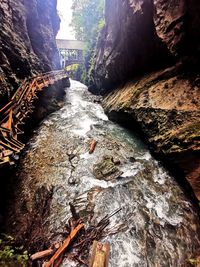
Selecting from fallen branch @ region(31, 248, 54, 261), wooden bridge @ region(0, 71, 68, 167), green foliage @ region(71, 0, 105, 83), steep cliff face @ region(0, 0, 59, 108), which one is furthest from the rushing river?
green foliage @ region(71, 0, 105, 83)

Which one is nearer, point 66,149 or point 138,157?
point 138,157

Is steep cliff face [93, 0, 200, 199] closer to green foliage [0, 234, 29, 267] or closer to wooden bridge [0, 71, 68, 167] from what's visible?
green foliage [0, 234, 29, 267]

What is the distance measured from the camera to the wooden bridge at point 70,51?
3791 cm

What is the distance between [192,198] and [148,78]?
242 inches

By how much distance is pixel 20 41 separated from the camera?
41.8 feet

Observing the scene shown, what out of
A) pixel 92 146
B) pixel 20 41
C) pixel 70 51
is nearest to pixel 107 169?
pixel 92 146

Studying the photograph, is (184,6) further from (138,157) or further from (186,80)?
(138,157)

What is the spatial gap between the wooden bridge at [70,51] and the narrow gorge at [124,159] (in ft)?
86.1

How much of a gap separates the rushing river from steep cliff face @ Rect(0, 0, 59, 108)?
10.8 feet

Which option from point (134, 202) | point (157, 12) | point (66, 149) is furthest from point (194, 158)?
point (157, 12)

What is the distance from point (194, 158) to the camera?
5.66m

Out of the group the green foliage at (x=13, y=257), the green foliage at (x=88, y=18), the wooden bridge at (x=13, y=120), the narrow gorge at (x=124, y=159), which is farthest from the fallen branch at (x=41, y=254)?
the green foliage at (x=88, y=18)

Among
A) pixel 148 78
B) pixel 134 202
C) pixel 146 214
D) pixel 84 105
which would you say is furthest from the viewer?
pixel 84 105

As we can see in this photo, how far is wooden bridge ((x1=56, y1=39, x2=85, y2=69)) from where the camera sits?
3791 cm
